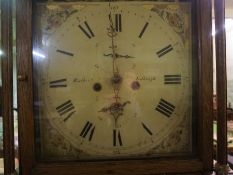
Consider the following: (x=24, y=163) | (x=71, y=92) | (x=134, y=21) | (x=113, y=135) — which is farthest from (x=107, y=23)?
(x=24, y=163)

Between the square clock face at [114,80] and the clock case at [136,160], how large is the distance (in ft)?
0.08

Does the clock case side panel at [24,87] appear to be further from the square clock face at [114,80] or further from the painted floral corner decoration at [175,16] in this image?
the painted floral corner decoration at [175,16]

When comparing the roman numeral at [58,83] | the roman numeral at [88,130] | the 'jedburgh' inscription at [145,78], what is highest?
the 'jedburgh' inscription at [145,78]

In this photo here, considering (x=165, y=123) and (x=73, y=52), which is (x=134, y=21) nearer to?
(x=73, y=52)

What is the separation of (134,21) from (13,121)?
45cm

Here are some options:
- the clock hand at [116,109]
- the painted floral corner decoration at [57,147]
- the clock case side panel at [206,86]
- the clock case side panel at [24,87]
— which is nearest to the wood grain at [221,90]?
the clock case side panel at [206,86]

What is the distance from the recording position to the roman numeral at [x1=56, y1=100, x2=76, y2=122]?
2.94 feet

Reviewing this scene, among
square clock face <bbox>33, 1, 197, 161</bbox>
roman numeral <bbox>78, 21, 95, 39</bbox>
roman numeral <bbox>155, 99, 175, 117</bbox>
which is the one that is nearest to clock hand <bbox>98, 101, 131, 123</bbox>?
square clock face <bbox>33, 1, 197, 161</bbox>

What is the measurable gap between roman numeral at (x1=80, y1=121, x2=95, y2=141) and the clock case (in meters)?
0.08

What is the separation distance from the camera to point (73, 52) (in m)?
0.90

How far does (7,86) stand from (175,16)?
0.53 meters

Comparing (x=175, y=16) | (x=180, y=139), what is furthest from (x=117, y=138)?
(x=175, y=16)

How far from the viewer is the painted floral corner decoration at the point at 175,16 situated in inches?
Result: 36.5

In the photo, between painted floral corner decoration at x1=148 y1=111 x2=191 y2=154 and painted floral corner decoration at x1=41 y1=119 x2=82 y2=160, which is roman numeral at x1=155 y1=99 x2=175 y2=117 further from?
painted floral corner decoration at x1=41 y1=119 x2=82 y2=160
